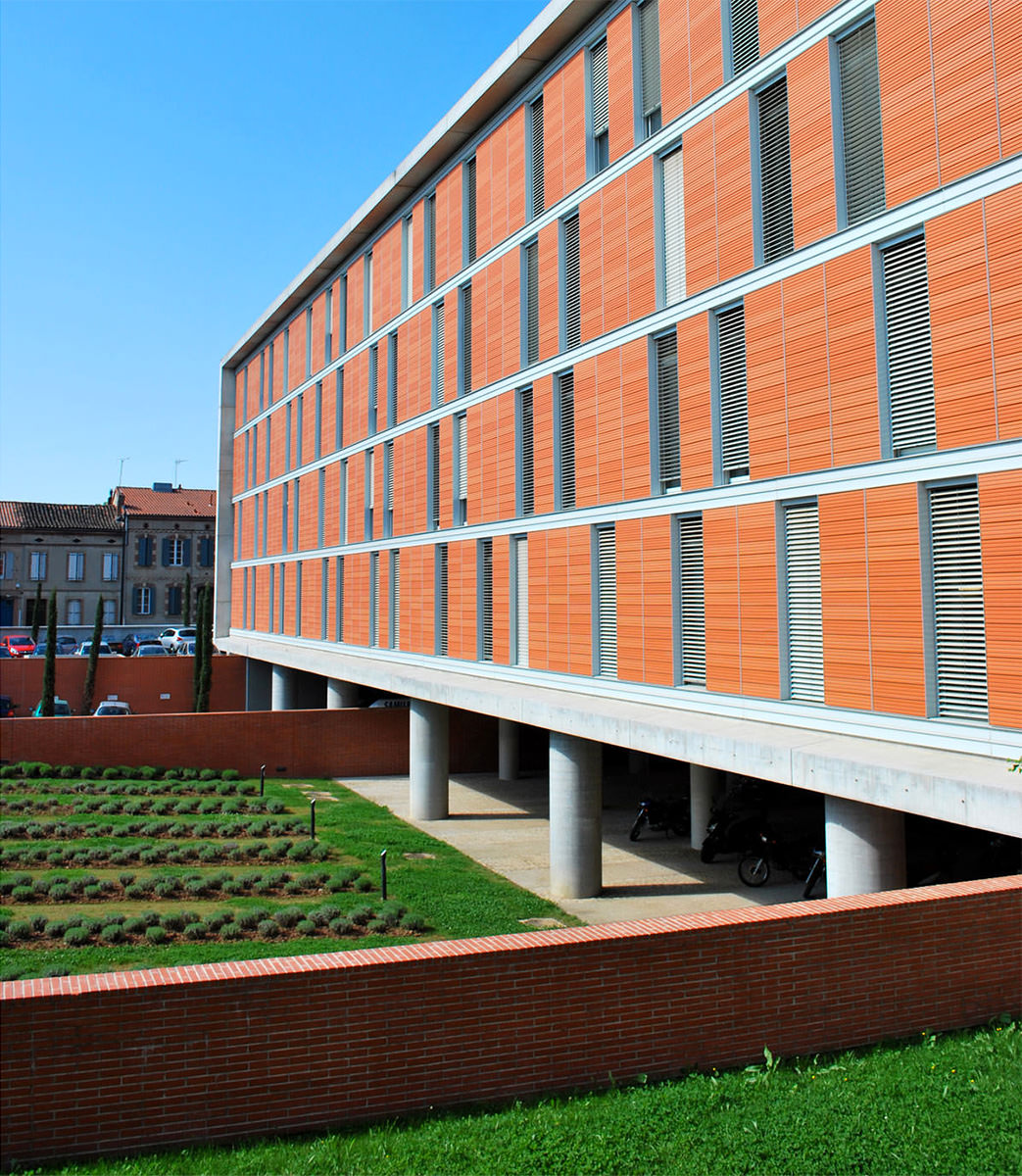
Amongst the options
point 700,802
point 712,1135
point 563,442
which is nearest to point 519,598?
point 563,442

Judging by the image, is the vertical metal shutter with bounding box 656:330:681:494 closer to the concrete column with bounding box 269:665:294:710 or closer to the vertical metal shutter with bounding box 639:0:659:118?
the vertical metal shutter with bounding box 639:0:659:118

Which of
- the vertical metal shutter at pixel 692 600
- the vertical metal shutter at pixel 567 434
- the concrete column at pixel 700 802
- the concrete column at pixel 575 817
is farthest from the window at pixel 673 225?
the concrete column at pixel 700 802

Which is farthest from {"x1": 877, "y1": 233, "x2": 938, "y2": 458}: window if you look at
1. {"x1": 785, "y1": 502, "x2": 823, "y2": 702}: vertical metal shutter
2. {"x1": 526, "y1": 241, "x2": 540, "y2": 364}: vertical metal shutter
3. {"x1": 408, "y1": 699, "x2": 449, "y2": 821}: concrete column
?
{"x1": 408, "y1": 699, "x2": 449, "y2": 821}: concrete column

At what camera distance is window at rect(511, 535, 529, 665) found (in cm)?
2216

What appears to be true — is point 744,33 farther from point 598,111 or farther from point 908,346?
point 908,346

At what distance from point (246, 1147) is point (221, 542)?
46.2 m

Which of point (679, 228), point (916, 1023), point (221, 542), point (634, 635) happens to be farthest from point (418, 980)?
point (221, 542)

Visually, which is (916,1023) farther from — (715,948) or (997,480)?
(997,480)

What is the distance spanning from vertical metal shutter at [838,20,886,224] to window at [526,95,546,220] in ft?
30.4

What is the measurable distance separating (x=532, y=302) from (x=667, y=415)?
20.9 feet

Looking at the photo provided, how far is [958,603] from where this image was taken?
39.8ft

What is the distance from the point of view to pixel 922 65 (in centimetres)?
1273

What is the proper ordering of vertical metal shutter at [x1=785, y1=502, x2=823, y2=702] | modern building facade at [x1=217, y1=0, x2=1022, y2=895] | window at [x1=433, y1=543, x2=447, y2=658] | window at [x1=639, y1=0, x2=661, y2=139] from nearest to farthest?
modern building facade at [x1=217, y1=0, x2=1022, y2=895] → vertical metal shutter at [x1=785, y1=502, x2=823, y2=702] → window at [x1=639, y1=0, x2=661, y2=139] → window at [x1=433, y1=543, x2=447, y2=658]

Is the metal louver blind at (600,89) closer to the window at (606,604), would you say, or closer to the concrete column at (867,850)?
the window at (606,604)
